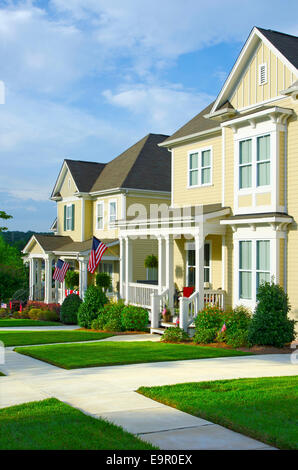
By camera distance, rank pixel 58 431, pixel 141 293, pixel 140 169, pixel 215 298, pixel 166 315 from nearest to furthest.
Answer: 1. pixel 58 431
2. pixel 215 298
3. pixel 166 315
4. pixel 141 293
5. pixel 140 169

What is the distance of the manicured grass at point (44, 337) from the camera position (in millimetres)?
17266

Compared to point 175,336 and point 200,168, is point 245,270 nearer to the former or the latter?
point 175,336

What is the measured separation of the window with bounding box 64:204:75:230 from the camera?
1331 inches

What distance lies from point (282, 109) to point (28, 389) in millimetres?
11163

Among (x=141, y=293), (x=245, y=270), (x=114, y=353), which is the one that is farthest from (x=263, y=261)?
(x=141, y=293)

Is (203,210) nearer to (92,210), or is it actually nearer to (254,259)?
(254,259)

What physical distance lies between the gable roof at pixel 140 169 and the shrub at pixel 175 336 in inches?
510

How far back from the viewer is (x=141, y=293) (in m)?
22.5

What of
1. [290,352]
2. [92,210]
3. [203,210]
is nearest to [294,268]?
[290,352]

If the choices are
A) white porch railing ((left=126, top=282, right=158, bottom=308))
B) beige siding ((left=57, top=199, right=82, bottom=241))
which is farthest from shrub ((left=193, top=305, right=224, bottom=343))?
beige siding ((left=57, top=199, right=82, bottom=241))

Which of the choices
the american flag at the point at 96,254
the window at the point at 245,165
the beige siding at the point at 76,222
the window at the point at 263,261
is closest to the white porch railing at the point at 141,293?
the american flag at the point at 96,254

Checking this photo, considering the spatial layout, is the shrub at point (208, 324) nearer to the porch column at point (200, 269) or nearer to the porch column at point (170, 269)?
the porch column at point (200, 269)

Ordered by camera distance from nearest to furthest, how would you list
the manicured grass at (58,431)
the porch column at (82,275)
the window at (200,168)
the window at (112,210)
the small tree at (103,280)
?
the manicured grass at (58,431)
the window at (200,168)
the small tree at (103,280)
the porch column at (82,275)
the window at (112,210)

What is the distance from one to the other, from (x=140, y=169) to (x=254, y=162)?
536 inches
